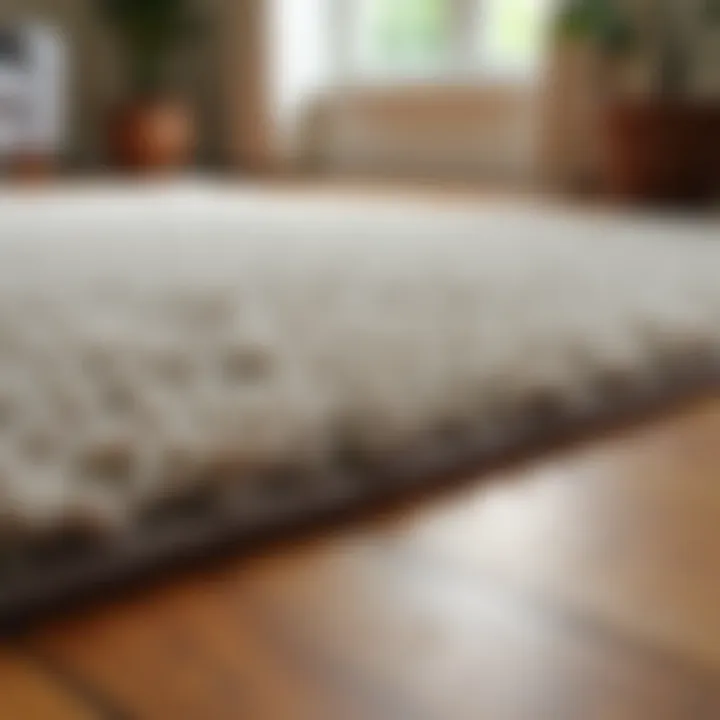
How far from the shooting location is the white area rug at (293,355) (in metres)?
0.61

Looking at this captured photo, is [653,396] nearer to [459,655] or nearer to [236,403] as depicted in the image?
[236,403]

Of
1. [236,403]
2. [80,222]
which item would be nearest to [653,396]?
[236,403]

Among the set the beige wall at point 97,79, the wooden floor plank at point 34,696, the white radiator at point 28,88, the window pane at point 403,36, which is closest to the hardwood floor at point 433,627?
the wooden floor plank at point 34,696

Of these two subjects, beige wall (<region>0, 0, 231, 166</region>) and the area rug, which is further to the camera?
beige wall (<region>0, 0, 231, 166</region>)

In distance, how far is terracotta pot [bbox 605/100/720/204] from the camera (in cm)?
226

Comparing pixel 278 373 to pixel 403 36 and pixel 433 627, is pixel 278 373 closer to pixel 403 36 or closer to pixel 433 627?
pixel 433 627

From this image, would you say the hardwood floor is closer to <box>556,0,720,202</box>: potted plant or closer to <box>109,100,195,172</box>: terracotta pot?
<box>556,0,720,202</box>: potted plant

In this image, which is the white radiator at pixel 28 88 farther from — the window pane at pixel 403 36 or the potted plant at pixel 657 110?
the potted plant at pixel 657 110

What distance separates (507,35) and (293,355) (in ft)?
8.46

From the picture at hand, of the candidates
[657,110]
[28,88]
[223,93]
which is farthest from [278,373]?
[223,93]

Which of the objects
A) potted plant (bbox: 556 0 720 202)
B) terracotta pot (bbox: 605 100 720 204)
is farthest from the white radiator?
terracotta pot (bbox: 605 100 720 204)

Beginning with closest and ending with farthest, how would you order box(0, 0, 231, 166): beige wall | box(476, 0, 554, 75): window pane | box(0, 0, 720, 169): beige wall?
box(476, 0, 554, 75): window pane → box(0, 0, 720, 169): beige wall → box(0, 0, 231, 166): beige wall

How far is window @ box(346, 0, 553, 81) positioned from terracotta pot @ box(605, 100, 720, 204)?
594mm

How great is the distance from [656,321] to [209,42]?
3113 millimetres
